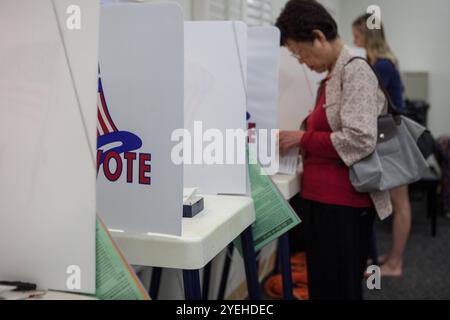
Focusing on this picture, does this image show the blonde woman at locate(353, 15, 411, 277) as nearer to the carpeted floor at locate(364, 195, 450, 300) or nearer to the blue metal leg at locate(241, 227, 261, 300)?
the carpeted floor at locate(364, 195, 450, 300)

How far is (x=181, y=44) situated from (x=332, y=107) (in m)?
0.68

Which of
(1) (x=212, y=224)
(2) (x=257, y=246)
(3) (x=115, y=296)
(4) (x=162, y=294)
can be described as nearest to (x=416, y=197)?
(4) (x=162, y=294)

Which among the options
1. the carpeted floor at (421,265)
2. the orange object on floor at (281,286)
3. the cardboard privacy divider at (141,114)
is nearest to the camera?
the cardboard privacy divider at (141,114)

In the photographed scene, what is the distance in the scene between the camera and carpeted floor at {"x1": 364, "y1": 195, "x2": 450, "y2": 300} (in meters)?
2.35

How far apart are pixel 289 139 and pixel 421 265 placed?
1.77 metres

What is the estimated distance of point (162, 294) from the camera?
178 cm

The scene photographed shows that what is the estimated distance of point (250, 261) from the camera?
116 centimetres

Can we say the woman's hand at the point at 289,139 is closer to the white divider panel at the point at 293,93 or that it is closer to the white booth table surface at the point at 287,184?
the white booth table surface at the point at 287,184

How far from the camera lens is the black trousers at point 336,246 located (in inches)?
55.0

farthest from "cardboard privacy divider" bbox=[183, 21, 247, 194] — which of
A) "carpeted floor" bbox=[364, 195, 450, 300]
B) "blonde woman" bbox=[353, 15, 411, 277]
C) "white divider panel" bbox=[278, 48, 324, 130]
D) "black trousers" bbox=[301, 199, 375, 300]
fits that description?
"carpeted floor" bbox=[364, 195, 450, 300]

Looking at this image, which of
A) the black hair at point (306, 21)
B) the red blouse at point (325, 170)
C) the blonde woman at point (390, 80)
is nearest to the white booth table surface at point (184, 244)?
the red blouse at point (325, 170)

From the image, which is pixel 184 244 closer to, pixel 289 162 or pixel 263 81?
pixel 263 81

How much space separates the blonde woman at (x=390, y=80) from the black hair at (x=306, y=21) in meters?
0.57

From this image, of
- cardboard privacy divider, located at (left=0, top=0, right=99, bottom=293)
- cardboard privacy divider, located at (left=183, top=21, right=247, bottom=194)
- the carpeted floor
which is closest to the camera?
cardboard privacy divider, located at (left=0, top=0, right=99, bottom=293)
